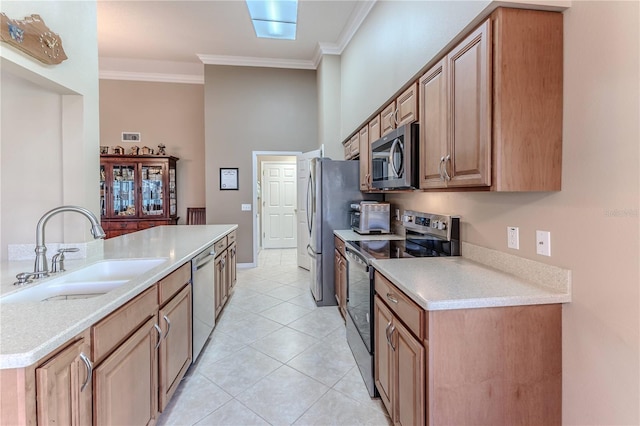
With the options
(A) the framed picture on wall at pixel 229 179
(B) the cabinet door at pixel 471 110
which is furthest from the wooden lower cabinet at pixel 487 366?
(A) the framed picture on wall at pixel 229 179

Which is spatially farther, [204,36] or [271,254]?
[271,254]

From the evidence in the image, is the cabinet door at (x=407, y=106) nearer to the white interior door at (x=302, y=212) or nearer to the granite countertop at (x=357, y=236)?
the granite countertop at (x=357, y=236)

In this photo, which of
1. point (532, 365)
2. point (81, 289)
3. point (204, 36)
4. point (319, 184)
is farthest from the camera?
point (204, 36)

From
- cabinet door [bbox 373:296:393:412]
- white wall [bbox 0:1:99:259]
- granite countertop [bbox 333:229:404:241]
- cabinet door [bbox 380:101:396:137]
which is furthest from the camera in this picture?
granite countertop [bbox 333:229:404:241]

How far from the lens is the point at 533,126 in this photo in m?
1.27

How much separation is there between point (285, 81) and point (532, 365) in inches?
209

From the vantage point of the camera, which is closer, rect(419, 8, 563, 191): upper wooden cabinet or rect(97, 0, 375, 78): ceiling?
rect(419, 8, 563, 191): upper wooden cabinet

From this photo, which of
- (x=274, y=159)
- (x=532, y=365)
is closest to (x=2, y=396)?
(x=532, y=365)

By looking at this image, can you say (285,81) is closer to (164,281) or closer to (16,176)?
(16,176)

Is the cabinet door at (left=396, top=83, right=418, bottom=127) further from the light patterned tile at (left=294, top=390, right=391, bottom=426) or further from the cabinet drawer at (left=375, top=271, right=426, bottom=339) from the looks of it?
the light patterned tile at (left=294, top=390, right=391, bottom=426)

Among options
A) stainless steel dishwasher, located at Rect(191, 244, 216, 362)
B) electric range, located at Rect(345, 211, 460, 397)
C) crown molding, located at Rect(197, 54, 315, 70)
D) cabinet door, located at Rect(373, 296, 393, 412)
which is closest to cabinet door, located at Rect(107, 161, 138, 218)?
crown molding, located at Rect(197, 54, 315, 70)

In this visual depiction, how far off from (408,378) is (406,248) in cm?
113

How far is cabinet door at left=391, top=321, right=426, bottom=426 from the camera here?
1.23 metres

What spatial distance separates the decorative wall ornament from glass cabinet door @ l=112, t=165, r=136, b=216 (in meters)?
3.83
